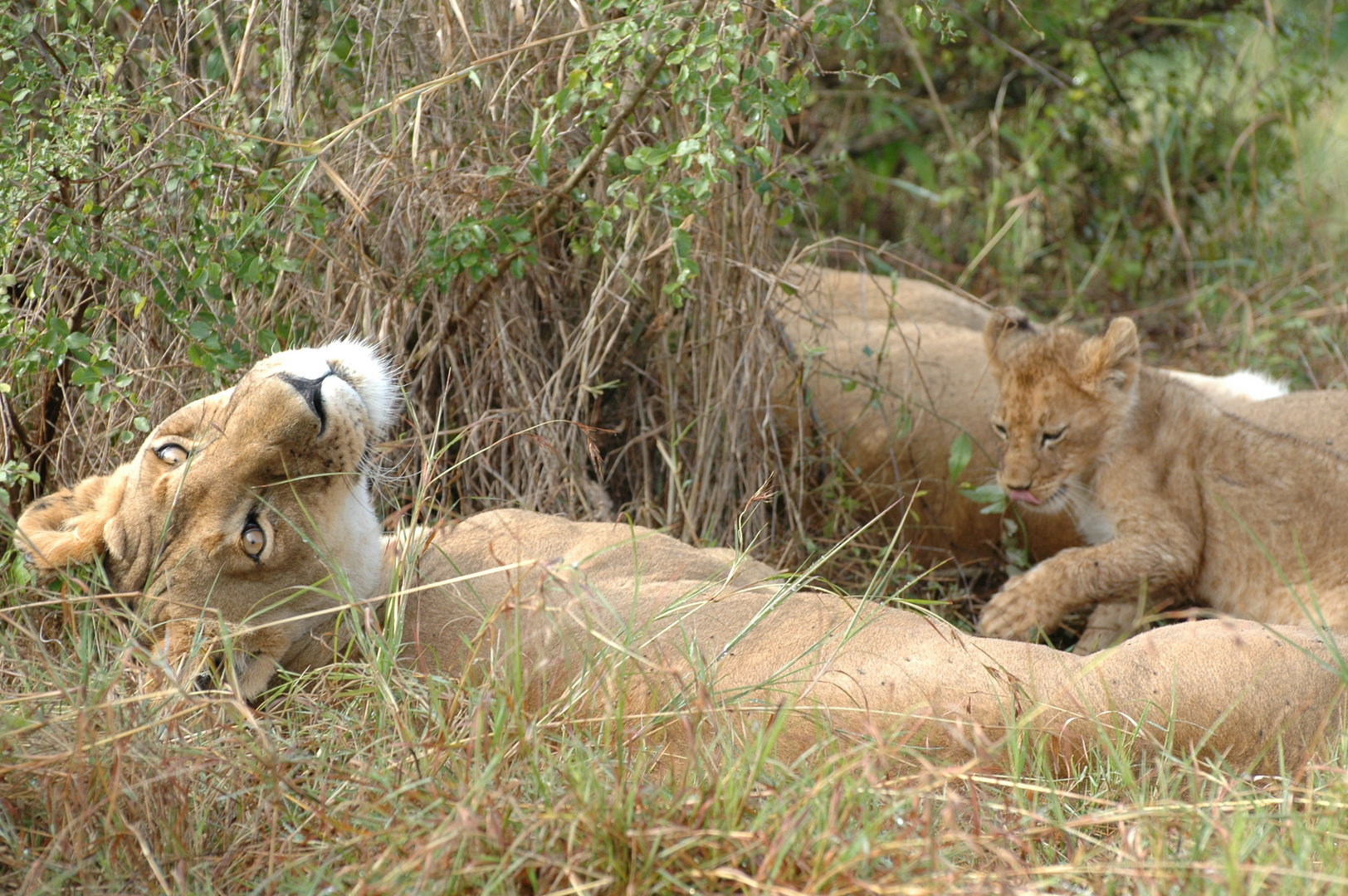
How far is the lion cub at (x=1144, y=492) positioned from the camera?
3.38 metres

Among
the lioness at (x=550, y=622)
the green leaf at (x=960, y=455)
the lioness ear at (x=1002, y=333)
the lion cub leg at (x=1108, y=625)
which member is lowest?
the lion cub leg at (x=1108, y=625)

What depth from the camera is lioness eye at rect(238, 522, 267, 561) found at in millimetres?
2699

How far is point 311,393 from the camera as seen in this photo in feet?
9.05

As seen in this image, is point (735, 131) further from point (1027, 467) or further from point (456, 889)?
point (456, 889)

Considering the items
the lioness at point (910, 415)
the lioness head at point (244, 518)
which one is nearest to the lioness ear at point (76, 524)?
the lioness head at point (244, 518)

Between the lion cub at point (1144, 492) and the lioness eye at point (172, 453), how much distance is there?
215cm

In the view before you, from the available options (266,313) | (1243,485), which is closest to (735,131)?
(266,313)

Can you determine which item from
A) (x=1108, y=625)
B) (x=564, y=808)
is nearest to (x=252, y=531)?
(x=564, y=808)

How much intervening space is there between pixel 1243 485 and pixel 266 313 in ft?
9.39

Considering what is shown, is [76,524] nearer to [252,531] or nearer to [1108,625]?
[252,531]

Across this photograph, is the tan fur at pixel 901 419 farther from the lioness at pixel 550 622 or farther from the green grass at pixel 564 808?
the green grass at pixel 564 808

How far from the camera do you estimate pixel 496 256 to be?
12.1 feet

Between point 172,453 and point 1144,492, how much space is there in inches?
104

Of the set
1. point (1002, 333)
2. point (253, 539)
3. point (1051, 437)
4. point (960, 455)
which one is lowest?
point (960, 455)
